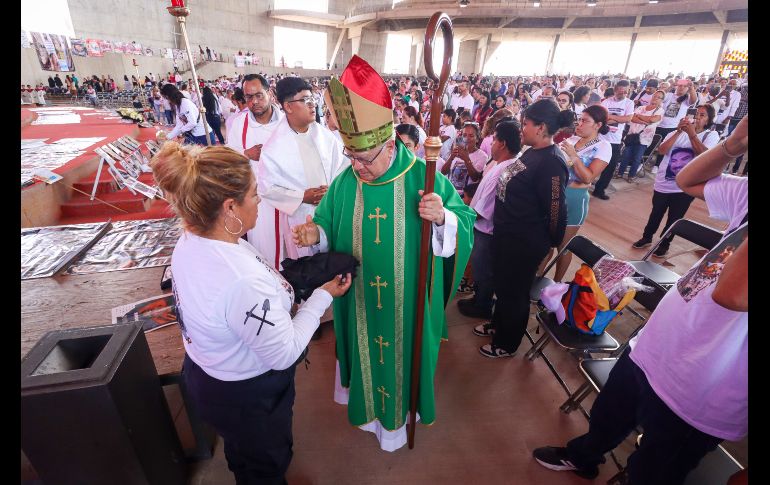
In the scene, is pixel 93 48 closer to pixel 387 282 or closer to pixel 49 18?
pixel 49 18

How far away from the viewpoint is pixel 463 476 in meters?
2.11

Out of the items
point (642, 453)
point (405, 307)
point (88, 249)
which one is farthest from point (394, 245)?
point (88, 249)

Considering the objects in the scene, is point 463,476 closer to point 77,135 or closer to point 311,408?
point 311,408

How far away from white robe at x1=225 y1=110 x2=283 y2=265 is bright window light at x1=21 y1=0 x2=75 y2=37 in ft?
56.7

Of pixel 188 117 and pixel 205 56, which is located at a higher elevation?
pixel 205 56

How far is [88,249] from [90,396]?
297cm

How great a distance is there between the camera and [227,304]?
118 centimetres

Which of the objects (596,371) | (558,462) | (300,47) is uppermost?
(300,47)

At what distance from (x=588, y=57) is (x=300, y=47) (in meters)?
23.2

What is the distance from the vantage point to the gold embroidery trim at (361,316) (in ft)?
6.09

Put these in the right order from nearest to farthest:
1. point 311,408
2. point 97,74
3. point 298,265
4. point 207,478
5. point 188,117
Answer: point 298,265
point 207,478
point 311,408
point 188,117
point 97,74

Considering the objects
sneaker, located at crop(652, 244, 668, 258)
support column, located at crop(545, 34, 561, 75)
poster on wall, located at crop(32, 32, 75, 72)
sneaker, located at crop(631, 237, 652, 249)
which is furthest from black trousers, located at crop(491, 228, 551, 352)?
support column, located at crop(545, 34, 561, 75)

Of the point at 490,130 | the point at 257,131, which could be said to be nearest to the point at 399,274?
the point at 257,131

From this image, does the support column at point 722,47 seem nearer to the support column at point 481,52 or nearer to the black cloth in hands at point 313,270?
the support column at point 481,52
